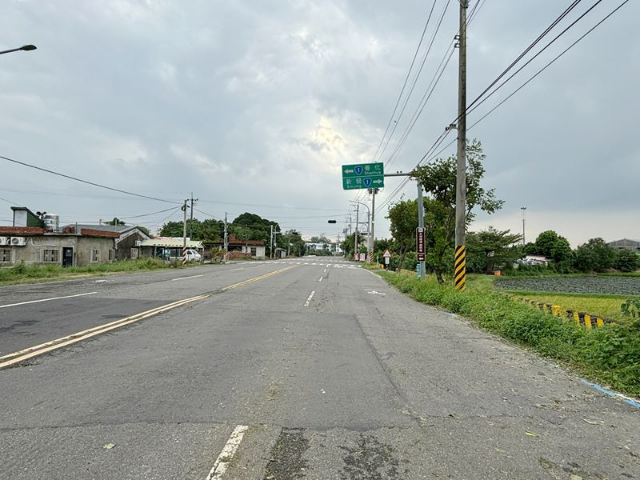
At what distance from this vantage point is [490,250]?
5888cm

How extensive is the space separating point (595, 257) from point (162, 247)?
73.6 metres

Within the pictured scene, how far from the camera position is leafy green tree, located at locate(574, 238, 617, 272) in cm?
7181

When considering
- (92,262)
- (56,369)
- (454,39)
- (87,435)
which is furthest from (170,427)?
(92,262)

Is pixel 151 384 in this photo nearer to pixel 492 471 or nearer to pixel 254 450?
pixel 254 450

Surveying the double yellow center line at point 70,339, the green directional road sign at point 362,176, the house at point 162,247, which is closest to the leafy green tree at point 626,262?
the green directional road sign at point 362,176

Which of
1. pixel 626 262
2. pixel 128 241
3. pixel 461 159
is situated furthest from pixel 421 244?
pixel 626 262

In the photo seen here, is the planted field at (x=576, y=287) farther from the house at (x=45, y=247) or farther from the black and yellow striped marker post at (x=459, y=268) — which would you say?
the house at (x=45, y=247)

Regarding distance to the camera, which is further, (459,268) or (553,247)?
(553,247)

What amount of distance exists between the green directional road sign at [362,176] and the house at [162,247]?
33230 mm

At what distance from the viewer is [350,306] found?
1277 centimetres

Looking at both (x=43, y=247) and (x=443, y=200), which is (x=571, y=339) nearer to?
(x=443, y=200)

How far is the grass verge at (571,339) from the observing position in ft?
18.8

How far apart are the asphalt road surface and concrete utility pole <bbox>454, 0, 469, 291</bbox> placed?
Result: 682 cm

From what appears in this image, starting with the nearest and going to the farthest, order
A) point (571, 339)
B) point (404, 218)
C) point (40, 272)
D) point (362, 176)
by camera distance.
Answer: point (571, 339) < point (362, 176) < point (40, 272) < point (404, 218)
